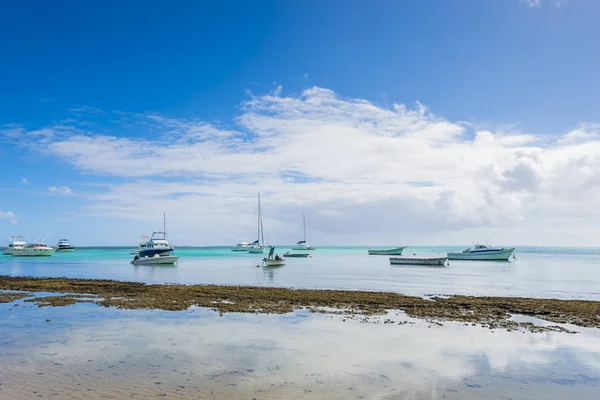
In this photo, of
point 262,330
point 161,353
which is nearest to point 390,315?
point 262,330

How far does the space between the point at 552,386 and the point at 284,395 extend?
7.98 metres

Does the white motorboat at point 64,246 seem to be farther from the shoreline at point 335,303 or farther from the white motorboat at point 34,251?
the shoreline at point 335,303

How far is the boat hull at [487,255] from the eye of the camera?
99.2m

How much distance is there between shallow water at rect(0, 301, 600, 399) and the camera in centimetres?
1168

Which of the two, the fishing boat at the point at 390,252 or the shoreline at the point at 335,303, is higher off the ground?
the shoreline at the point at 335,303

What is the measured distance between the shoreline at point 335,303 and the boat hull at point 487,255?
247ft

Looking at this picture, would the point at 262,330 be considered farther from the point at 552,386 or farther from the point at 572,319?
the point at 572,319

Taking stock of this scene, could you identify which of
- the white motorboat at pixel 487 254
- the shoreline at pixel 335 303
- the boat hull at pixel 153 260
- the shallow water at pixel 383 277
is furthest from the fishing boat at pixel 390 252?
the shoreline at pixel 335 303

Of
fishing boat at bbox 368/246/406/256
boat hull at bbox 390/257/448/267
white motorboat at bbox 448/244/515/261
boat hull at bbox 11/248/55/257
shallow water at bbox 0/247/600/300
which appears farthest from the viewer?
fishing boat at bbox 368/246/406/256

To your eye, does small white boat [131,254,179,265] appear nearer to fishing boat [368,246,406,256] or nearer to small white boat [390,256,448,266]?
small white boat [390,256,448,266]

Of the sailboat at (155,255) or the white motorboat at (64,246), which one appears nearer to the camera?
the sailboat at (155,255)

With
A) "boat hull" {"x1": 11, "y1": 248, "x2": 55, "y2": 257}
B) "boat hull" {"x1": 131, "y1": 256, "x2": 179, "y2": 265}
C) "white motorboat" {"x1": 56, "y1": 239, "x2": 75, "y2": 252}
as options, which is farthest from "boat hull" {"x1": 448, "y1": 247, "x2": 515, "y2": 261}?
"white motorboat" {"x1": 56, "y1": 239, "x2": 75, "y2": 252}

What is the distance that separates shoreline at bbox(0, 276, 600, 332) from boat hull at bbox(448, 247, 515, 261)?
75258 millimetres

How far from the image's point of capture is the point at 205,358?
14664 millimetres
